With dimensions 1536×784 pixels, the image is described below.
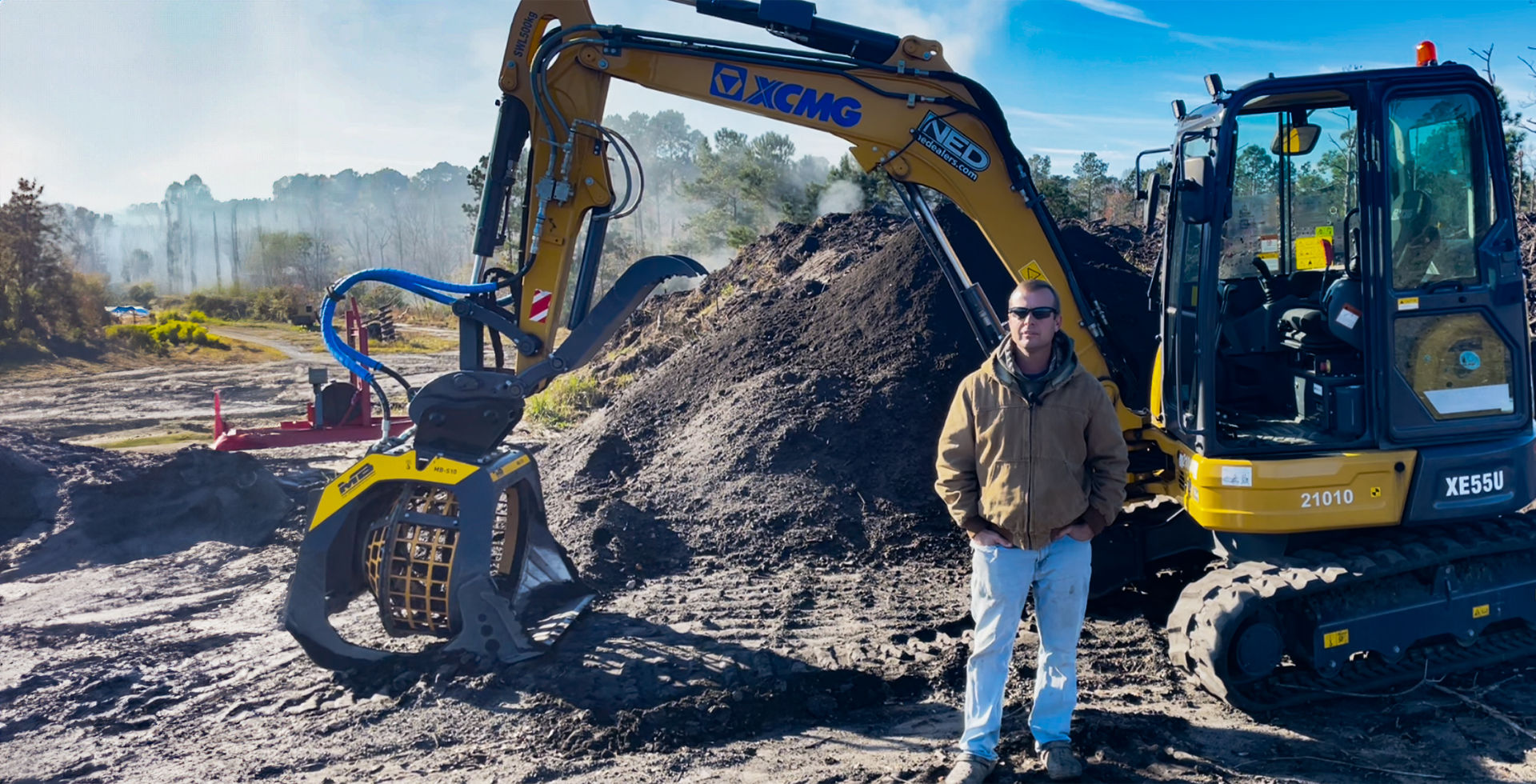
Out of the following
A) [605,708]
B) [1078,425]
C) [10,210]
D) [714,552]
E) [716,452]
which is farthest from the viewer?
[10,210]

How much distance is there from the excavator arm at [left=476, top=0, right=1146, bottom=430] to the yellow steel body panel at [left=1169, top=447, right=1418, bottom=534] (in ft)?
3.39

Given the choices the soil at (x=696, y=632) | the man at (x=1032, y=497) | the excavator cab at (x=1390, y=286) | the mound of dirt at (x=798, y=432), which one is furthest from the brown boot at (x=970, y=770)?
the mound of dirt at (x=798, y=432)

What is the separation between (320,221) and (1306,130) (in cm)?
11246

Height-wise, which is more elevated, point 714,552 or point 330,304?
point 330,304

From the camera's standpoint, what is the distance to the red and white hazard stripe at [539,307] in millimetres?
5258

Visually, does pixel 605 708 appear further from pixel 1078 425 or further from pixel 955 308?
pixel 955 308

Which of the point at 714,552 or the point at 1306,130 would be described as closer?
the point at 1306,130

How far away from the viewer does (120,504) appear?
27.2 ft

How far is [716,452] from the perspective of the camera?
7.77 meters

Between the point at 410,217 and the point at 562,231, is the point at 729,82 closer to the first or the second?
the point at 562,231

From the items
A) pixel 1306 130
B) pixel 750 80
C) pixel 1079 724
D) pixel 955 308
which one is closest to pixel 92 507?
pixel 750 80

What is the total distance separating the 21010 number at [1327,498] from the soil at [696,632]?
0.90 m

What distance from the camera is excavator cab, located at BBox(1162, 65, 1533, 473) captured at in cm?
425

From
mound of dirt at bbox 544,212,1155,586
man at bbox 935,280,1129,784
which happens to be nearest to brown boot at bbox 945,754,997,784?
man at bbox 935,280,1129,784
